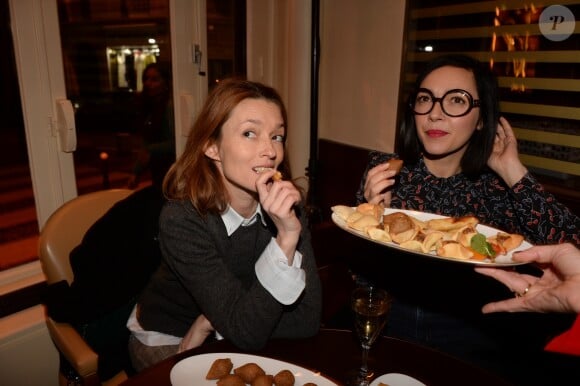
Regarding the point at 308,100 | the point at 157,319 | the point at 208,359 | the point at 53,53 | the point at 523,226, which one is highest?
the point at 53,53

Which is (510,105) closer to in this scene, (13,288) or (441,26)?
(441,26)

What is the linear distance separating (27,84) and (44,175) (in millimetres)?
524

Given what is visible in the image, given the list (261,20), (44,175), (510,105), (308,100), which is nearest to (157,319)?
(44,175)

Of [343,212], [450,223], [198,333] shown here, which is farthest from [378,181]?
[198,333]

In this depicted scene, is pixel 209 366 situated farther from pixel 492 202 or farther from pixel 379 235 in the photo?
pixel 492 202

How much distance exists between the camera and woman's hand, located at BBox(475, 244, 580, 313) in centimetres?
122

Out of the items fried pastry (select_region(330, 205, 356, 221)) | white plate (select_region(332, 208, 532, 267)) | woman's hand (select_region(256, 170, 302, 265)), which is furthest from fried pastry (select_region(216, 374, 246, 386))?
fried pastry (select_region(330, 205, 356, 221))

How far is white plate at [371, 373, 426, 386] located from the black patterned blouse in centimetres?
99

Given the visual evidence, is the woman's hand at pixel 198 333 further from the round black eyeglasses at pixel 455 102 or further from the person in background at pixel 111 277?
the round black eyeglasses at pixel 455 102

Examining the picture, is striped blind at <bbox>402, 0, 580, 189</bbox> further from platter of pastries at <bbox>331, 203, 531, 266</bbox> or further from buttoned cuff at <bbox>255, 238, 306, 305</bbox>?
buttoned cuff at <bbox>255, 238, 306, 305</bbox>

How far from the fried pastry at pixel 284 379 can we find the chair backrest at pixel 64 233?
1.20 m

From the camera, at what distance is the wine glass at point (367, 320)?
1206mm

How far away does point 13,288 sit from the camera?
2420mm

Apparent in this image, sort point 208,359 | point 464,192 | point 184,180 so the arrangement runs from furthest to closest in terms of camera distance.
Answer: point 464,192, point 184,180, point 208,359
